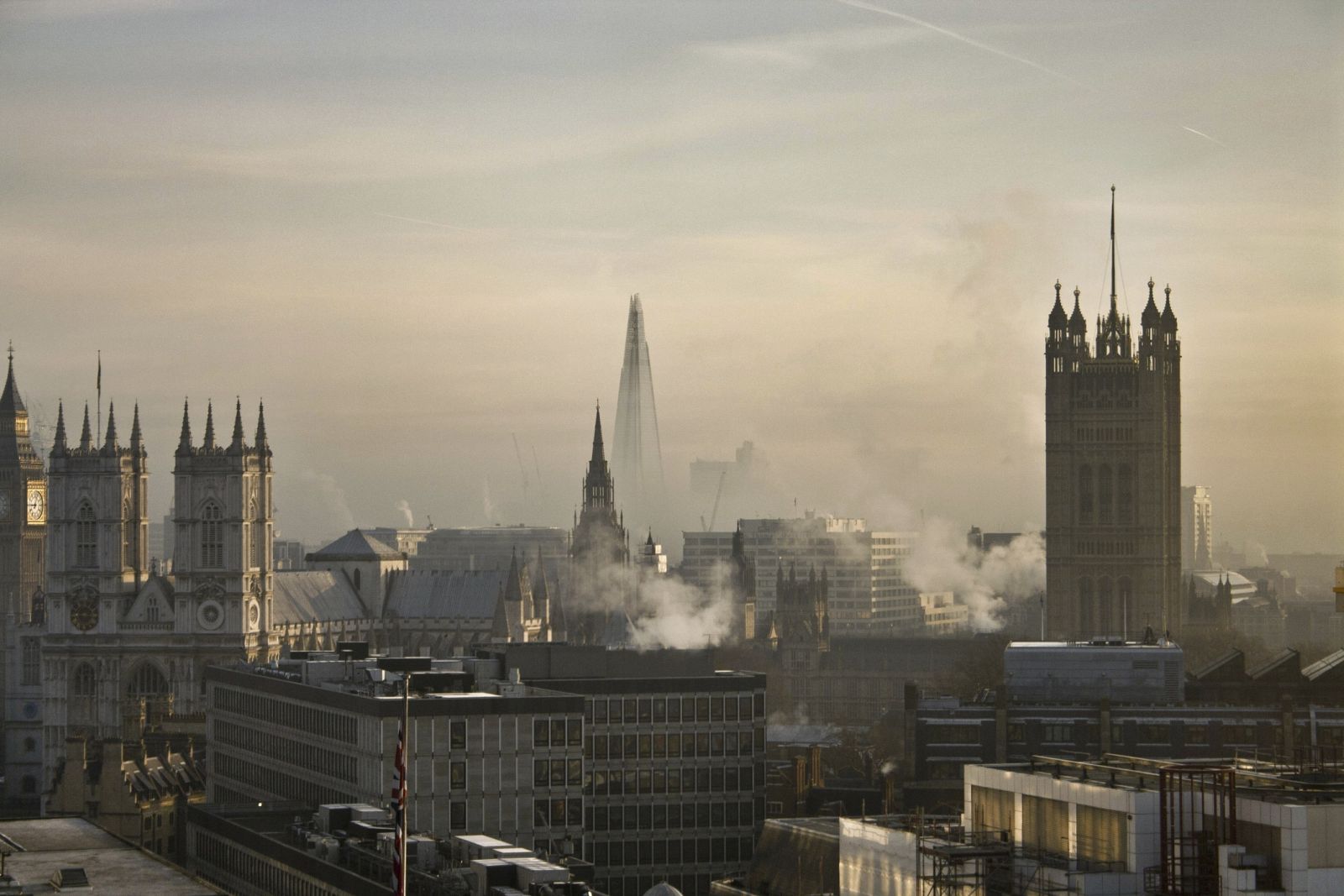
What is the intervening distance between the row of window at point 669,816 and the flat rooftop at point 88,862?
31259 millimetres

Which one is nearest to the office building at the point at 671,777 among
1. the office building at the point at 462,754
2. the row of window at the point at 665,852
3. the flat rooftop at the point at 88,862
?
the row of window at the point at 665,852

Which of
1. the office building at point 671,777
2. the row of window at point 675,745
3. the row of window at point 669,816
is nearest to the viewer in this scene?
the row of window at point 669,816

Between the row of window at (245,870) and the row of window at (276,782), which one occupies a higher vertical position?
the row of window at (276,782)

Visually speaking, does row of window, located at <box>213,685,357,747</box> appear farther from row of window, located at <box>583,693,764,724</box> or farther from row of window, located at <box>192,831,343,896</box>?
row of window, located at <box>583,693,764,724</box>

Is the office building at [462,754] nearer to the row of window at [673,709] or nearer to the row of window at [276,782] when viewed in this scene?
the row of window at [276,782]

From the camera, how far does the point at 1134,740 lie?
12988 cm

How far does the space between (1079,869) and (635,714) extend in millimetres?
69058

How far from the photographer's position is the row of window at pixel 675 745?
128 m

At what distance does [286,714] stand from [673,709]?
21.3 meters

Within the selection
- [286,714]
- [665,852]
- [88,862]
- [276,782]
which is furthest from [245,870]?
[665,852]

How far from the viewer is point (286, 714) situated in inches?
5162

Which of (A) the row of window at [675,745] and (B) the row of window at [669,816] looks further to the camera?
→ (A) the row of window at [675,745]

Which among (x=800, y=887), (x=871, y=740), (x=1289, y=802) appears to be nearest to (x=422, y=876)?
(x=800, y=887)

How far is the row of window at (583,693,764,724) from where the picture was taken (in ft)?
420
